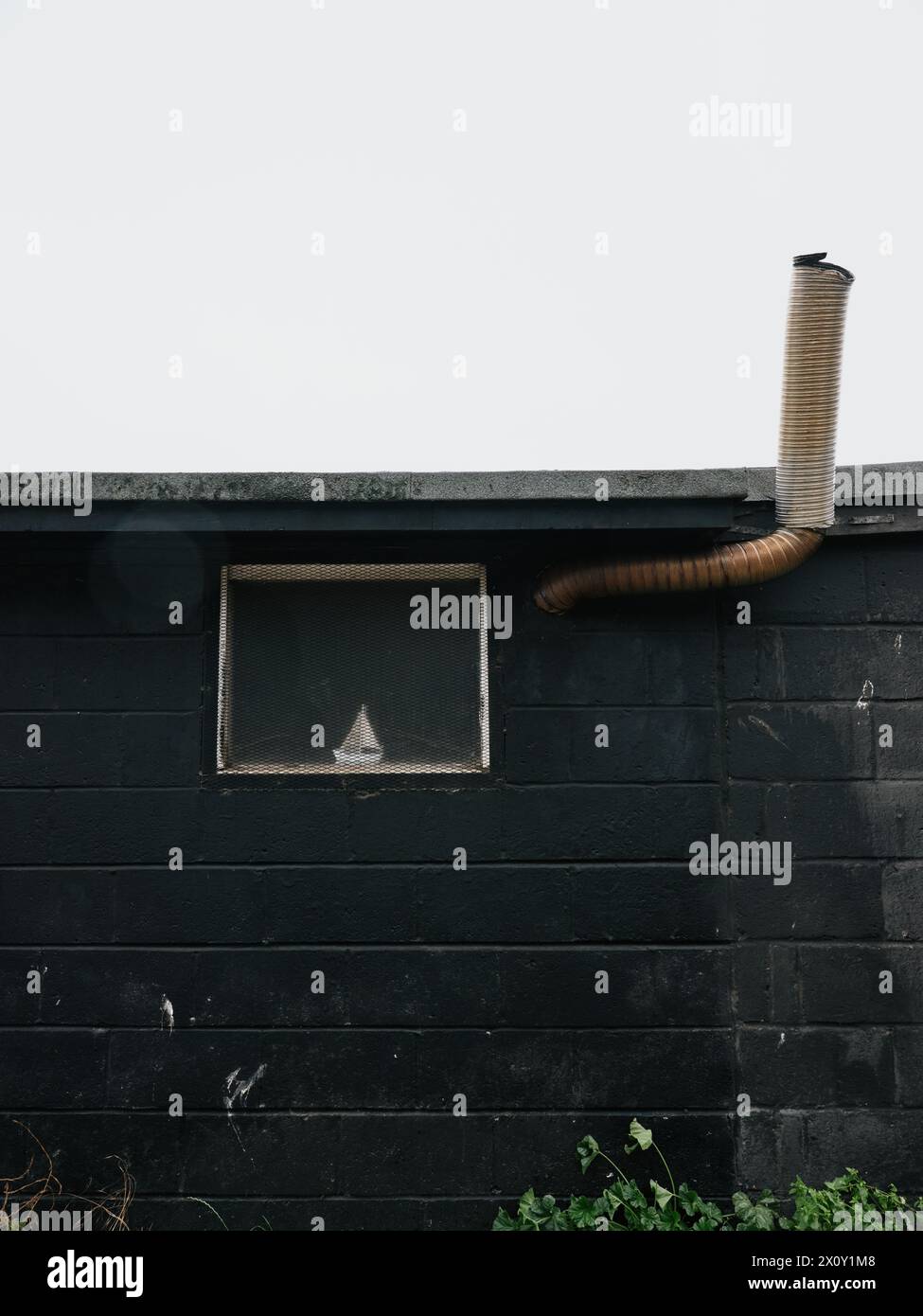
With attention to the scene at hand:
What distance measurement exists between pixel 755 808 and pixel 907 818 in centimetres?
65

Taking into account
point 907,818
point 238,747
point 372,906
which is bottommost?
point 372,906

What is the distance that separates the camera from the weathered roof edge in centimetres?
385

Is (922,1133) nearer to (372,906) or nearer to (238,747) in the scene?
(372,906)

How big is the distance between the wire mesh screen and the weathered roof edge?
18.4 inches

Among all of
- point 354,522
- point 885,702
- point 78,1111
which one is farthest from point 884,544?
point 78,1111

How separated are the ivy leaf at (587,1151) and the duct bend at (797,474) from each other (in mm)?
2231

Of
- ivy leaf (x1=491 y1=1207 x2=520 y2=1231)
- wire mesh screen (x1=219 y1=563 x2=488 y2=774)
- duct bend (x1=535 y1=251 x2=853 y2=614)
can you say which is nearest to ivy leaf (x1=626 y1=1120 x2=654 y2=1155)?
ivy leaf (x1=491 y1=1207 x2=520 y2=1231)

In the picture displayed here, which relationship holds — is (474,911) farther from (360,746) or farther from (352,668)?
(352,668)

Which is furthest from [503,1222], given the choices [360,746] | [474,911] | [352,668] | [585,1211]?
[352,668]

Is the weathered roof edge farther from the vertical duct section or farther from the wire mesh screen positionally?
the wire mesh screen
